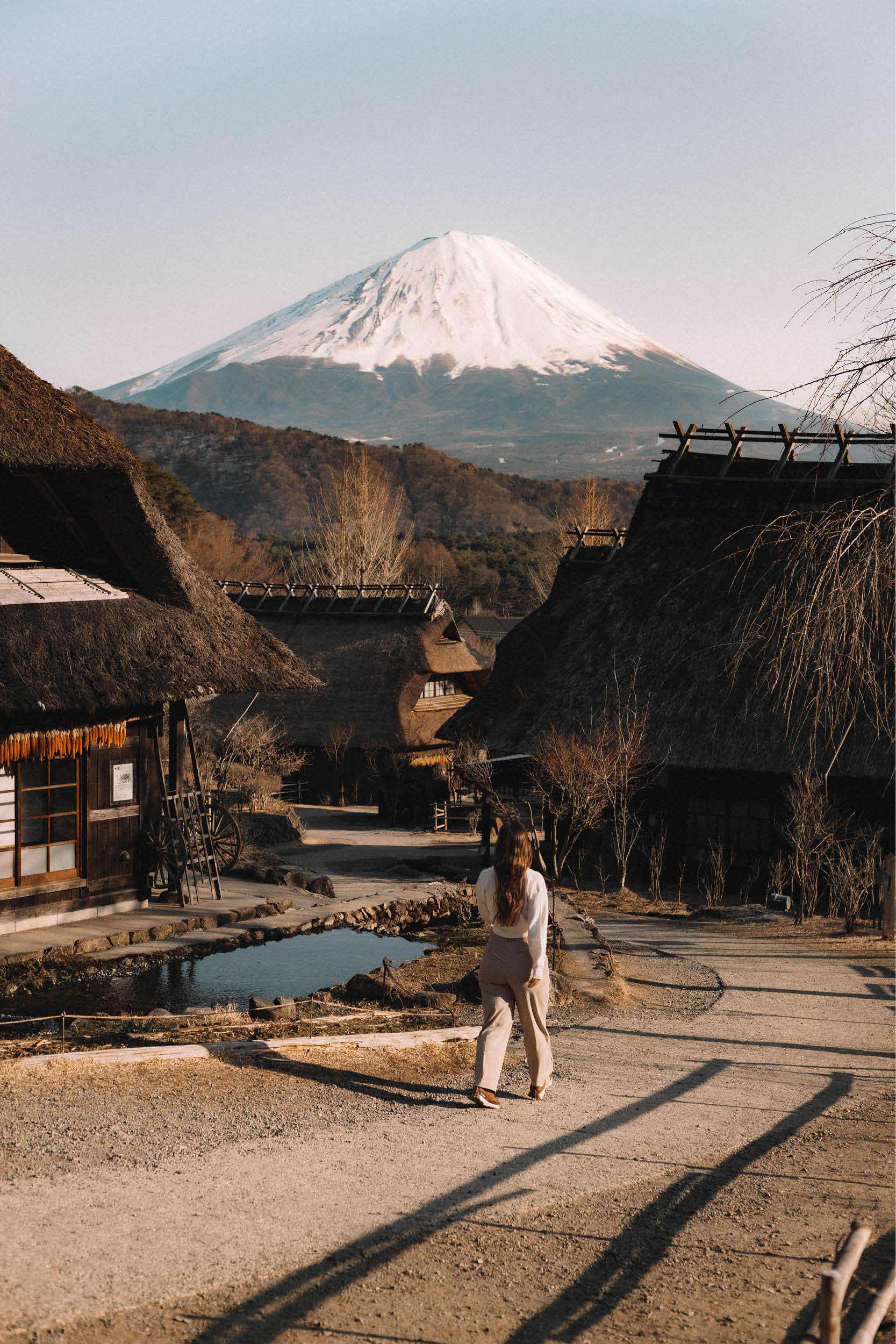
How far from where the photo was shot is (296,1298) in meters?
4.56

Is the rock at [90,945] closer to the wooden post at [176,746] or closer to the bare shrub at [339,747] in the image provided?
the wooden post at [176,746]

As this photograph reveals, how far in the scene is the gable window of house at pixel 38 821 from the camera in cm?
1302

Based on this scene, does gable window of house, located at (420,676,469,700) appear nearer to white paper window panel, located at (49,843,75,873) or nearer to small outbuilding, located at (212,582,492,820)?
small outbuilding, located at (212,582,492,820)

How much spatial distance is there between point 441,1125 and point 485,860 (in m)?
13.1

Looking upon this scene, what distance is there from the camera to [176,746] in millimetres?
15117

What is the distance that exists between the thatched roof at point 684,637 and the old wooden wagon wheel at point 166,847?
646 centimetres

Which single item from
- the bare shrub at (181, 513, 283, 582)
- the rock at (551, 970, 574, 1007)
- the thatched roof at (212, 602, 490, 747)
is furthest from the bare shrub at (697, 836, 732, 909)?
the bare shrub at (181, 513, 283, 582)

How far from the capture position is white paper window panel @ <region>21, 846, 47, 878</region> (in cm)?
1314

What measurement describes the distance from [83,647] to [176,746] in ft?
8.43

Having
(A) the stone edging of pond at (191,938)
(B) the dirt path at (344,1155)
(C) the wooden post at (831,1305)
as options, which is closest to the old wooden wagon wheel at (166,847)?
(A) the stone edging of pond at (191,938)

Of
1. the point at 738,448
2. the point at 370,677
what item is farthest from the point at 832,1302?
the point at 370,677

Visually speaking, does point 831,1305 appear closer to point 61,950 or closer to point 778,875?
point 61,950

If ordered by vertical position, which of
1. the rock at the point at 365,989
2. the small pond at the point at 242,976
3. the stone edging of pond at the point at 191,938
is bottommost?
the small pond at the point at 242,976

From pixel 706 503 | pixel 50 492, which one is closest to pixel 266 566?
pixel 706 503
